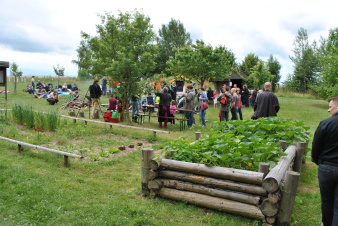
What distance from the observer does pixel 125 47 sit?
11.6 metres

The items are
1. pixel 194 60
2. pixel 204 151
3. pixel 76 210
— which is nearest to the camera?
pixel 76 210

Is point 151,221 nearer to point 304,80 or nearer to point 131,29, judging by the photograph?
point 131,29

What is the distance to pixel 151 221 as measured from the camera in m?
3.98

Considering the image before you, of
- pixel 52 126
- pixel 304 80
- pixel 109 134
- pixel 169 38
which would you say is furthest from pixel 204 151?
pixel 169 38

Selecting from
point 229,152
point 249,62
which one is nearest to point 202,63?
point 229,152

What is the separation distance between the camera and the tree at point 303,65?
44862 mm

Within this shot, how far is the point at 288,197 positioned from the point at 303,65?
154 ft

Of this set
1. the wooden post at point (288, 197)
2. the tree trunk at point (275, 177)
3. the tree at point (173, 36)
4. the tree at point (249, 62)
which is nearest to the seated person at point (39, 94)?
the tree trunk at point (275, 177)

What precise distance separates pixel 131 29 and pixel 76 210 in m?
8.82

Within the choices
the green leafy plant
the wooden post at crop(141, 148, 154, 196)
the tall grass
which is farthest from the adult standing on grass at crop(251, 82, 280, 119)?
the tall grass

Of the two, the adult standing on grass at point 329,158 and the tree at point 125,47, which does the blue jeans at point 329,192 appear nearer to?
the adult standing on grass at point 329,158

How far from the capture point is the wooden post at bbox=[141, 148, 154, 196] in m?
4.72

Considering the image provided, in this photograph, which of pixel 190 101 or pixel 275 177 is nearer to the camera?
pixel 275 177

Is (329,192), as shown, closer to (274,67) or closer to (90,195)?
(90,195)
